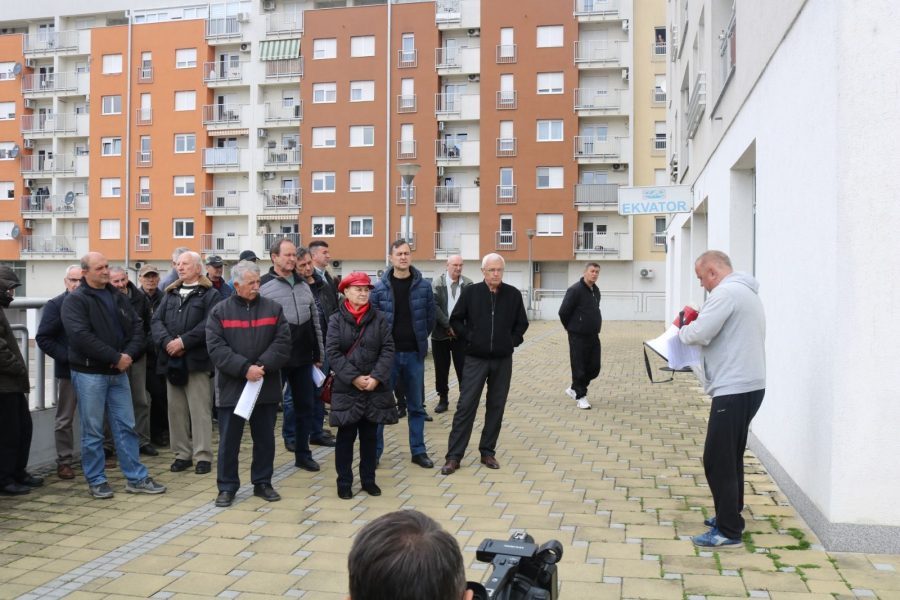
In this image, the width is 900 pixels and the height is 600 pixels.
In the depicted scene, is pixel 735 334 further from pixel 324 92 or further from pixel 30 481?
pixel 324 92

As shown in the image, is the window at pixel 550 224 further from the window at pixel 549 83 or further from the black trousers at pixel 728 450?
the black trousers at pixel 728 450

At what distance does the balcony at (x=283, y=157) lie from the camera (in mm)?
50344

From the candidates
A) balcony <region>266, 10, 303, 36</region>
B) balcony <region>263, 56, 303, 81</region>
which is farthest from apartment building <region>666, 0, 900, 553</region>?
balcony <region>266, 10, 303, 36</region>

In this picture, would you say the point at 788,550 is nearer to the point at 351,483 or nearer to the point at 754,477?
the point at 754,477

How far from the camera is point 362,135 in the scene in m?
49.5

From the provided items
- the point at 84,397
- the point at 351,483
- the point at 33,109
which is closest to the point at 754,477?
the point at 351,483

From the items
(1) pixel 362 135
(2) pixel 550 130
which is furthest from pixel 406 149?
(2) pixel 550 130

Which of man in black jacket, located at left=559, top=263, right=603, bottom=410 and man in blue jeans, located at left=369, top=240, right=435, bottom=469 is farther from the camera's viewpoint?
man in black jacket, located at left=559, top=263, right=603, bottom=410

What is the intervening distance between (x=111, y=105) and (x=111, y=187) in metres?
5.20

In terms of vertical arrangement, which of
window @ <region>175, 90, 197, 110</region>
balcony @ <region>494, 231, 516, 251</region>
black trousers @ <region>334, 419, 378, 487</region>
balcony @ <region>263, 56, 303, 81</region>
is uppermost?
balcony @ <region>263, 56, 303, 81</region>

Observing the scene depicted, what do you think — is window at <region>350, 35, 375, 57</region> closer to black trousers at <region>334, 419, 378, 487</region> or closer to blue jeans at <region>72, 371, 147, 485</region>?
blue jeans at <region>72, 371, 147, 485</region>

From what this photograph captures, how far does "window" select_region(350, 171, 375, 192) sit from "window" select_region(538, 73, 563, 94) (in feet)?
35.3

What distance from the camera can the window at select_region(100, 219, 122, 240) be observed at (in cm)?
5372

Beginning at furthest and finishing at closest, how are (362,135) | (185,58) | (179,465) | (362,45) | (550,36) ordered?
(185,58) < (362,135) < (362,45) < (550,36) < (179,465)
